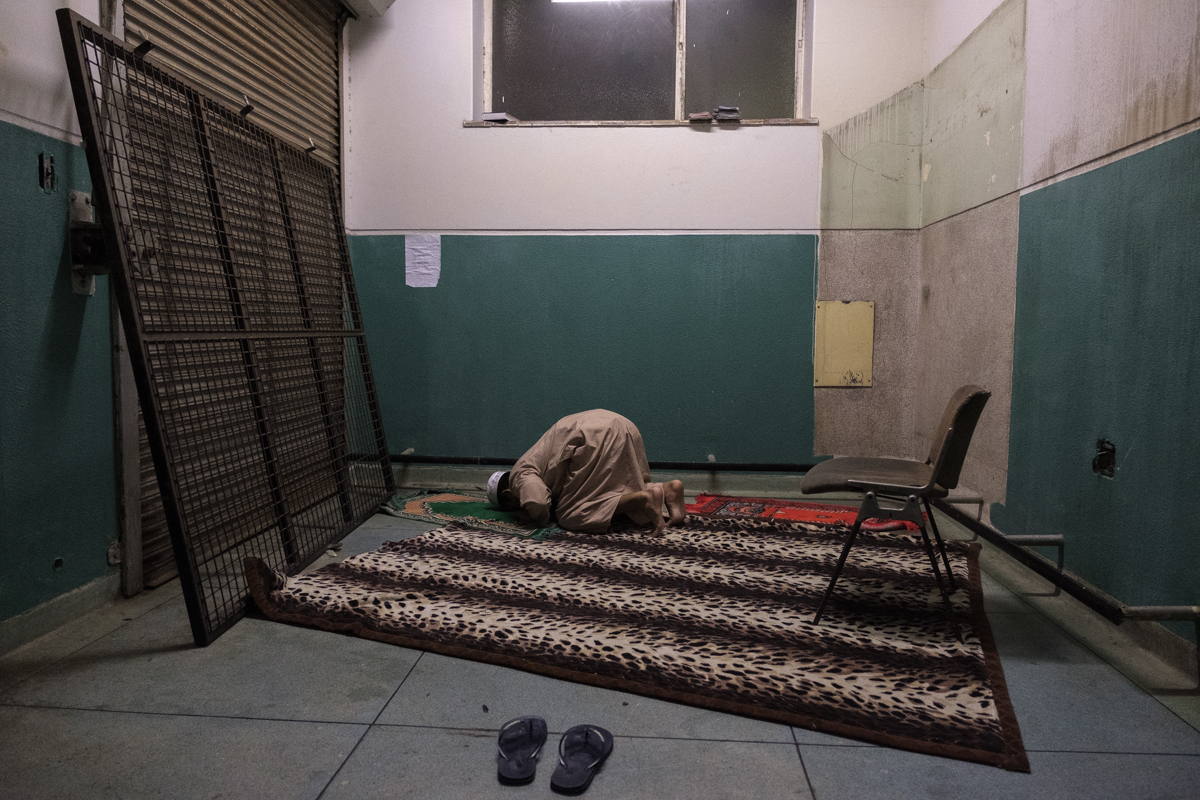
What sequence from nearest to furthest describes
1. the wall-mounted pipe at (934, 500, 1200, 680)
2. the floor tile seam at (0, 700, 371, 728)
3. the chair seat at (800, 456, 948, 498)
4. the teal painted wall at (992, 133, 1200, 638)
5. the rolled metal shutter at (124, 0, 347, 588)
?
the floor tile seam at (0, 700, 371, 728)
the wall-mounted pipe at (934, 500, 1200, 680)
the teal painted wall at (992, 133, 1200, 638)
the chair seat at (800, 456, 948, 498)
the rolled metal shutter at (124, 0, 347, 588)

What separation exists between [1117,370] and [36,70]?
366 cm

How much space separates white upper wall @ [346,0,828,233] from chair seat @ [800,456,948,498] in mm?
2097

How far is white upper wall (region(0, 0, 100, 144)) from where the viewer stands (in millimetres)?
2104

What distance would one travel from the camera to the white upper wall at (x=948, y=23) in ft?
11.8

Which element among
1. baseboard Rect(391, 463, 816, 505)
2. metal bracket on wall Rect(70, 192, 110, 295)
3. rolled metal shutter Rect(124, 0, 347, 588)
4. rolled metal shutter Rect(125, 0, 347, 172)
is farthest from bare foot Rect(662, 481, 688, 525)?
rolled metal shutter Rect(125, 0, 347, 172)

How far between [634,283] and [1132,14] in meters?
2.65

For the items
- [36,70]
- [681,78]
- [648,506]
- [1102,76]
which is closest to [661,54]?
[681,78]

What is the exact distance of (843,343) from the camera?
4406 mm

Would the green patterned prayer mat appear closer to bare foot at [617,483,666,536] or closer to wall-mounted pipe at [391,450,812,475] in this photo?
wall-mounted pipe at [391,450,812,475]

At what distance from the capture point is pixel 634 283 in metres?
4.44

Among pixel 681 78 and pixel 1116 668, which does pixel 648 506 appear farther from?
pixel 681 78

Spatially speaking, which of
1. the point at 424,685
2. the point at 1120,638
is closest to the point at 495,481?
the point at 424,685

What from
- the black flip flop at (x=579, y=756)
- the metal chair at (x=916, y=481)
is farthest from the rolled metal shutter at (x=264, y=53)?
the metal chair at (x=916, y=481)

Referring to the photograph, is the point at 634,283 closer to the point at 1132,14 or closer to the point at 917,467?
the point at 917,467
